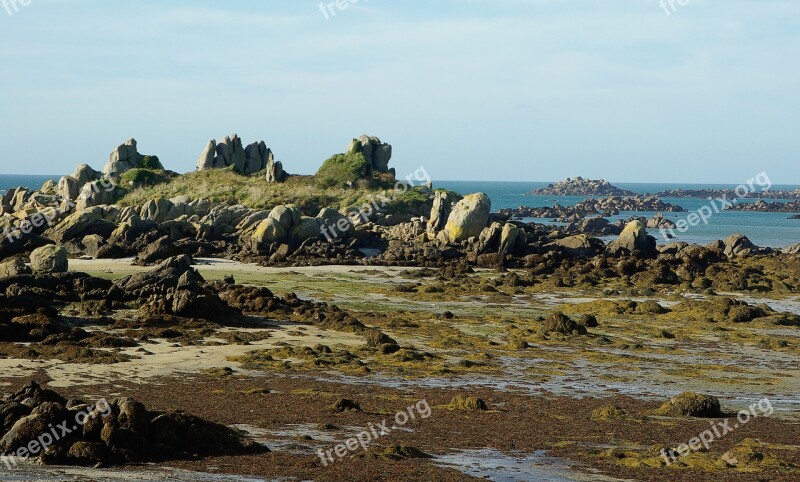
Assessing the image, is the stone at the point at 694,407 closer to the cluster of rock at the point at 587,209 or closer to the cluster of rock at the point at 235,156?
the cluster of rock at the point at 235,156

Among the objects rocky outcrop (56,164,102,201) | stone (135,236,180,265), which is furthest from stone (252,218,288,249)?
rocky outcrop (56,164,102,201)

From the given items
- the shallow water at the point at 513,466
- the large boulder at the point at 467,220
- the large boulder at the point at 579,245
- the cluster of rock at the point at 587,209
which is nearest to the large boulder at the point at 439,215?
the large boulder at the point at 467,220

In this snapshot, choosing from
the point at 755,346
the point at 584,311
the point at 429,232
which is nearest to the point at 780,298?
the point at 584,311

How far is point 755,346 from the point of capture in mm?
34281

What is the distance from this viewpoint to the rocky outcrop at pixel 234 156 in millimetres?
100250

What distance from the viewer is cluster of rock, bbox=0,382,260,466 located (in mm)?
16609

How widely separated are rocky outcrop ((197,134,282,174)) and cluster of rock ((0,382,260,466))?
270ft

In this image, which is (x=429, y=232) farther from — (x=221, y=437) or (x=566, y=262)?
(x=221, y=437)

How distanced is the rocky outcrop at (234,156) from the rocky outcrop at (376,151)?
9869mm

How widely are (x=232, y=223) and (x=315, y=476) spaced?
57656 millimetres

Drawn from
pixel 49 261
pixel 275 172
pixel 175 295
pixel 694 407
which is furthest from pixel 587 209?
pixel 694 407

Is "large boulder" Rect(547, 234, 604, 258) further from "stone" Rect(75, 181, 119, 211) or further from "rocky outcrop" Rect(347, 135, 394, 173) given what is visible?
"stone" Rect(75, 181, 119, 211)

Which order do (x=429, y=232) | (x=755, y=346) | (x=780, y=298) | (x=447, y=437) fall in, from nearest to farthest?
1. (x=447, y=437)
2. (x=755, y=346)
3. (x=780, y=298)
4. (x=429, y=232)

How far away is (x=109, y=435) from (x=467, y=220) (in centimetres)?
5235
